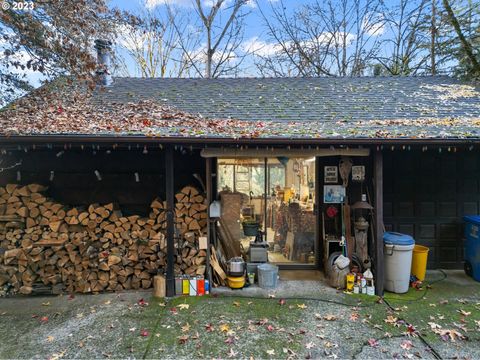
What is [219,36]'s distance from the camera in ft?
46.8

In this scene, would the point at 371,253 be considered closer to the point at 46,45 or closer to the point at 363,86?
the point at 363,86

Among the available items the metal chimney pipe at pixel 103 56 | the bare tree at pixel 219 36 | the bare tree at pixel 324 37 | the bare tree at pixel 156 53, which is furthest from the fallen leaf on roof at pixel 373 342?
the bare tree at pixel 156 53

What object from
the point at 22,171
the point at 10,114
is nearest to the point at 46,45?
the point at 10,114

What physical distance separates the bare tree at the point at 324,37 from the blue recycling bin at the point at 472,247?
10141mm

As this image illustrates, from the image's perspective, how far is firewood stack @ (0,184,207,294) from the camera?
4.50m

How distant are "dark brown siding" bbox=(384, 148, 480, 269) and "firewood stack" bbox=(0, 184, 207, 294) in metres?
3.53

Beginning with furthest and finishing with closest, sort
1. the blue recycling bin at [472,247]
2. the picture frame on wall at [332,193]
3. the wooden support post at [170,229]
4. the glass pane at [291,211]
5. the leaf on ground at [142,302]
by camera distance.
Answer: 1. the glass pane at [291,211]
2. the picture frame on wall at [332,193]
3. the blue recycling bin at [472,247]
4. the wooden support post at [170,229]
5. the leaf on ground at [142,302]

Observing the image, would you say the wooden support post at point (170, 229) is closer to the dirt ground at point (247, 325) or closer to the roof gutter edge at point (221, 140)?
→ the dirt ground at point (247, 325)

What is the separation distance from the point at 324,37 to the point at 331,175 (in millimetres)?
10876

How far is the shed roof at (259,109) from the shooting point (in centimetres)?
434

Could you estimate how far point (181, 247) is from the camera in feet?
15.1

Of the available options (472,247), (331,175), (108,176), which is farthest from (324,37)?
(108,176)

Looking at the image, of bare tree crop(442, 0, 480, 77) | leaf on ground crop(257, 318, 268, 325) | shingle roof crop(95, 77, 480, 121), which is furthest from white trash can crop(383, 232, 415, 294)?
bare tree crop(442, 0, 480, 77)

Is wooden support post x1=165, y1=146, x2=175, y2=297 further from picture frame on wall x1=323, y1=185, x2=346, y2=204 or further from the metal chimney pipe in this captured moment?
the metal chimney pipe
